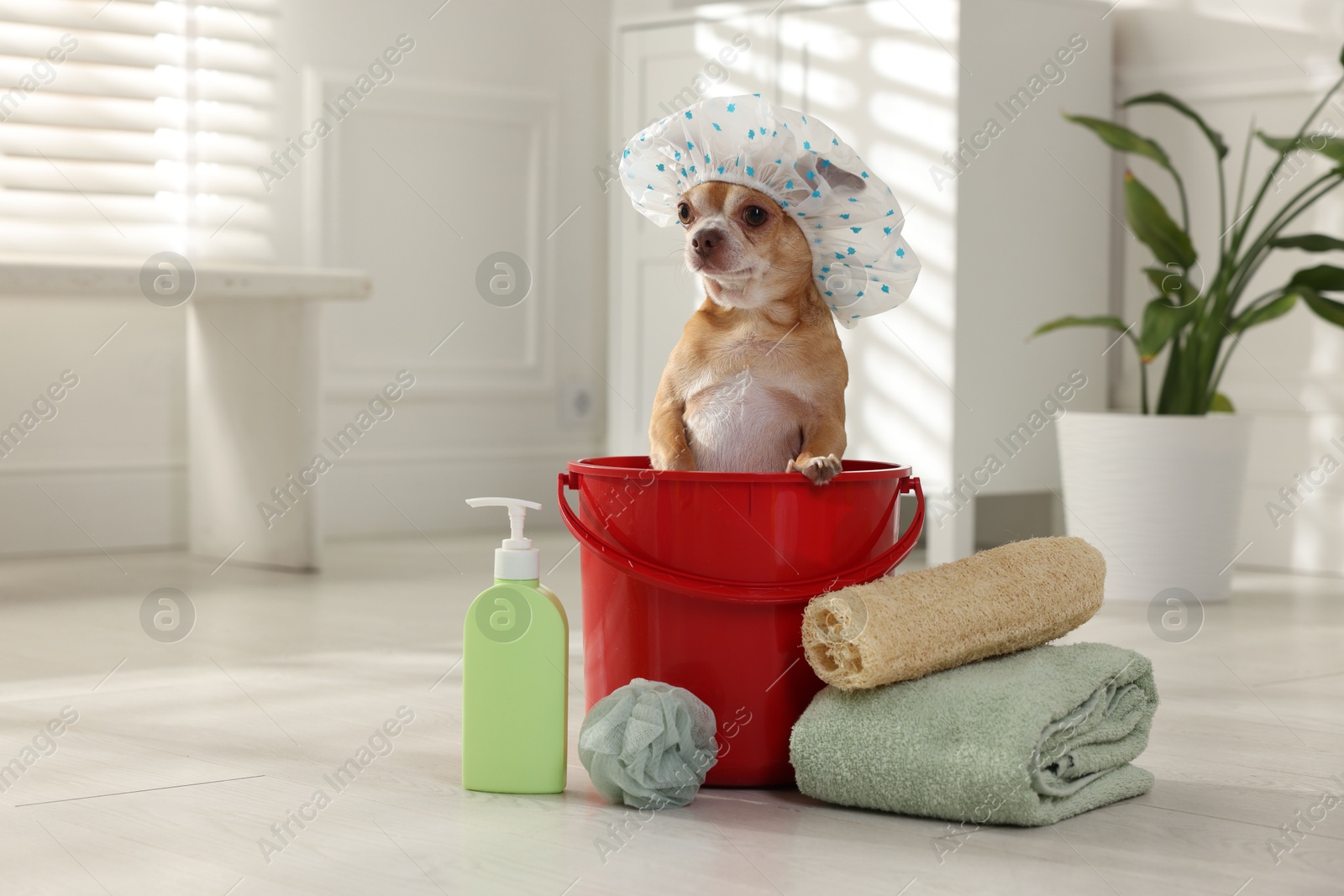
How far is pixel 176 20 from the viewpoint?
327cm

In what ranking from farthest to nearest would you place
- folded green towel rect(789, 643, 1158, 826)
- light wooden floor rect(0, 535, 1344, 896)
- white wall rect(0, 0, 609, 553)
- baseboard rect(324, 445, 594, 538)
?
baseboard rect(324, 445, 594, 538) < white wall rect(0, 0, 609, 553) < folded green towel rect(789, 643, 1158, 826) < light wooden floor rect(0, 535, 1344, 896)

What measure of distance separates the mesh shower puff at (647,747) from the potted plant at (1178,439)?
5.07ft

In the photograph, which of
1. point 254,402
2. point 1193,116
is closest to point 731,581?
point 1193,116

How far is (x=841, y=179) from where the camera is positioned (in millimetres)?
1455

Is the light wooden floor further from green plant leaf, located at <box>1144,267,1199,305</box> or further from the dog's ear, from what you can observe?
green plant leaf, located at <box>1144,267,1199,305</box>

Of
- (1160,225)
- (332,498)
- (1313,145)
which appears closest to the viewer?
(1313,145)

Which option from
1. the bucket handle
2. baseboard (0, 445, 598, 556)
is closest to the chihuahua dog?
the bucket handle

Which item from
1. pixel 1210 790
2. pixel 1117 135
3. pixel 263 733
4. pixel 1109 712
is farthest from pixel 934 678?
pixel 1117 135

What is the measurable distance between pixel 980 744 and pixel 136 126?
2588 millimetres

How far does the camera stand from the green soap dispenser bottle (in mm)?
1312

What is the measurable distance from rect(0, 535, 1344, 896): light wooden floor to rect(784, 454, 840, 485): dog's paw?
0.94 ft

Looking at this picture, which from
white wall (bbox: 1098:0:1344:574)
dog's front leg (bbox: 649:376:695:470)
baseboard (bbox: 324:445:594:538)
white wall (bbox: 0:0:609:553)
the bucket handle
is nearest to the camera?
the bucket handle

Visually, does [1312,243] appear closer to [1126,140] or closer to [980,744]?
[1126,140]

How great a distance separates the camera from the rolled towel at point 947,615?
4.24 feet
